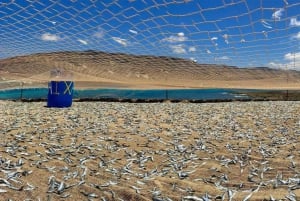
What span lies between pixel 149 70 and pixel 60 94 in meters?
4.99

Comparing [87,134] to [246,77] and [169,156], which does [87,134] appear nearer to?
[169,156]

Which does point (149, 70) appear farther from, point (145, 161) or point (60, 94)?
point (145, 161)

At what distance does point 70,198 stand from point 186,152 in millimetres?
3018

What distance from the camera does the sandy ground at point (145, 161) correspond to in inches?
150

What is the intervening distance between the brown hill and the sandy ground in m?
2.30

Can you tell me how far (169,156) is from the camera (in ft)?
19.4

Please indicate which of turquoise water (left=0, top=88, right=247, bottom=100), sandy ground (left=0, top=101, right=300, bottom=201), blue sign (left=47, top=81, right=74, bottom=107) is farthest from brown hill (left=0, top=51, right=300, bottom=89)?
turquoise water (left=0, top=88, right=247, bottom=100)

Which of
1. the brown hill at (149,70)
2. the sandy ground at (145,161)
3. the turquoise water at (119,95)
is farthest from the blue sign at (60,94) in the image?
the turquoise water at (119,95)

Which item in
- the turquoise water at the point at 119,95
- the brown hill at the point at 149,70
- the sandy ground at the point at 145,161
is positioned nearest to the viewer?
the sandy ground at the point at 145,161

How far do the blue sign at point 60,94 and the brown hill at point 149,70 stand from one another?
153cm

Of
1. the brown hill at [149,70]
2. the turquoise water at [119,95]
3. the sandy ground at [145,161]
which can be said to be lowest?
the sandy ground at [145,161]

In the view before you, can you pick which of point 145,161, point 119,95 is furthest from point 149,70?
point 119,95

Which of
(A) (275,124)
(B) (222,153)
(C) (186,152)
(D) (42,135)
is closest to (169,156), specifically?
(C) (186,152)

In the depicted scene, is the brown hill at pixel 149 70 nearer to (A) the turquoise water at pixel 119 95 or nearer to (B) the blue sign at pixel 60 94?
(B) the blue sign at pixel 60 94
